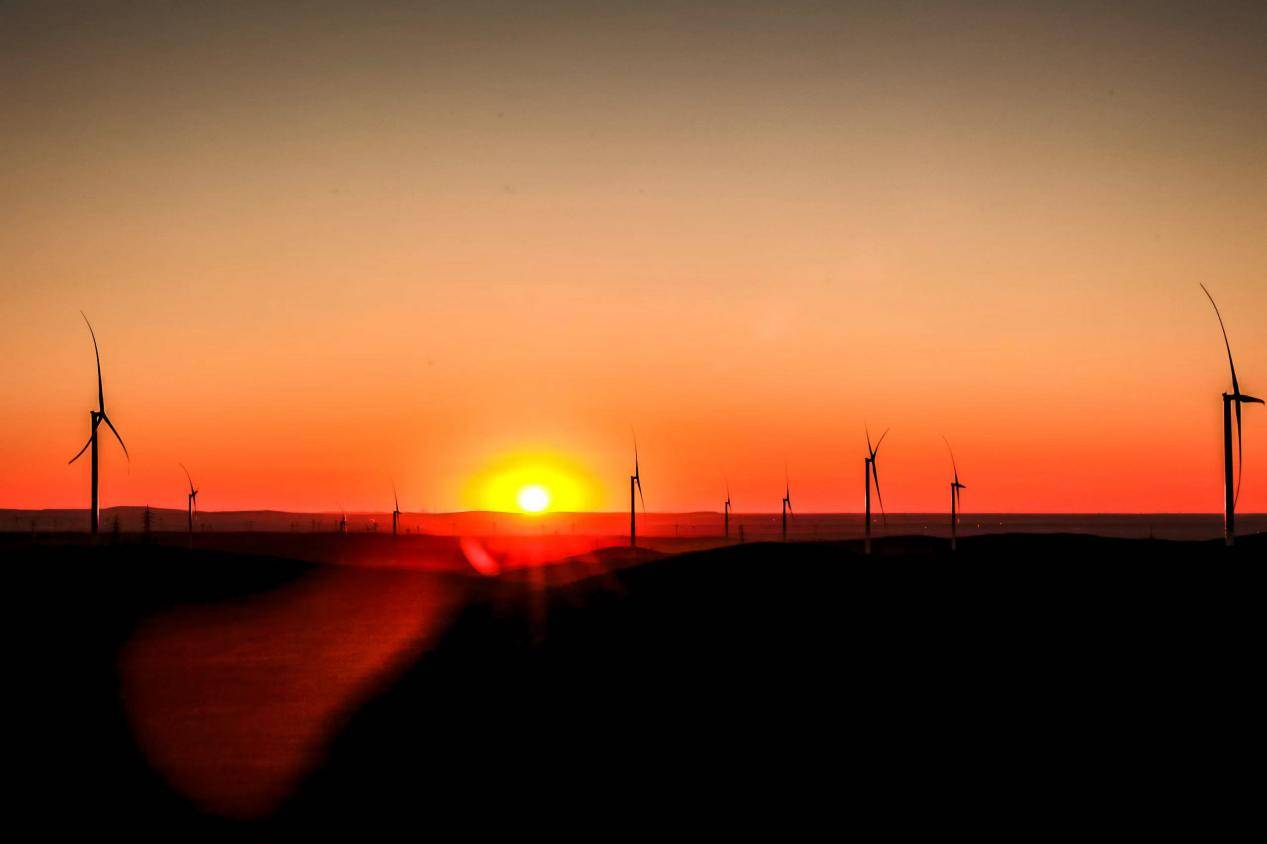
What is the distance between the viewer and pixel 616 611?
4966 cm

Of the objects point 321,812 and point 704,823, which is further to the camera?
point 321,812

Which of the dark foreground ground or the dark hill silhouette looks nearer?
the dark foreground ground

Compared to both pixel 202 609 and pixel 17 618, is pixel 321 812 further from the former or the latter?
pixel 202 609

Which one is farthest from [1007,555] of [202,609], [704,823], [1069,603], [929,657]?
[704,823]

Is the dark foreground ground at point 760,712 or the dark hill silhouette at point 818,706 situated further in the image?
the dark hill silhouette at point 818,706

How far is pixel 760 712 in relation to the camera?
2975 centimetres

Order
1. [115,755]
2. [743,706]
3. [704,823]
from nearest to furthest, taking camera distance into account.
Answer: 1. [704,823]
2. [115,755]
3. [743,706]

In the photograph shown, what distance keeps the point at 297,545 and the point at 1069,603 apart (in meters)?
122

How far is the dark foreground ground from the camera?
2288 cm

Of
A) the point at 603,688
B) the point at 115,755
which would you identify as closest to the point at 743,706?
Result: the point at 603,688

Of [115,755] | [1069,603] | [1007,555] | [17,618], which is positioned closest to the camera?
[115,755]

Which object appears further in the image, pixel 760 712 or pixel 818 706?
pixel 818 706

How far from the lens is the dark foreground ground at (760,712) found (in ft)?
75.0

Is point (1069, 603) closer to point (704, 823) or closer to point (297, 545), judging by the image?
point (704, 823)
